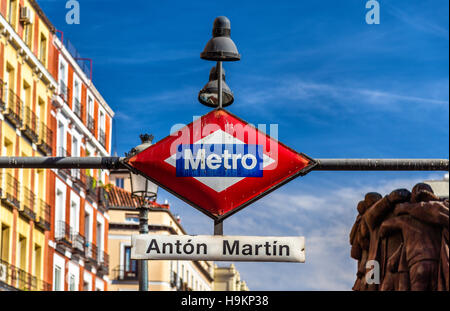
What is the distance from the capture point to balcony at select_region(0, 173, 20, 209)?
1674 inches

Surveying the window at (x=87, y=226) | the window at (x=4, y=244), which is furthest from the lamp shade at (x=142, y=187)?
the window at (x=87, y=226)

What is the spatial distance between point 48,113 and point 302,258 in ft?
144

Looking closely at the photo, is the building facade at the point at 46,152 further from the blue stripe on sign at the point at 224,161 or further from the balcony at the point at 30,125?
the blue stripe on sign at the point at 224,161

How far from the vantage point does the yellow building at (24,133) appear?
43.2 m

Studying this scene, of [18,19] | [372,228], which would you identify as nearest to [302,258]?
[372,228]

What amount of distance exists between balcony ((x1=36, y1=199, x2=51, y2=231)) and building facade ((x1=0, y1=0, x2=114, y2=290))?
4 centimetres

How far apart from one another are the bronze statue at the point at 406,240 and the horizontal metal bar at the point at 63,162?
10.2 m

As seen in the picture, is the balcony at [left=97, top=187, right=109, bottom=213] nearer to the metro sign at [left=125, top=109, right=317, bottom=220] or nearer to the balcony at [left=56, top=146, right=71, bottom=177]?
the balcony at [left=56, top=146, right=71, bottom=177]

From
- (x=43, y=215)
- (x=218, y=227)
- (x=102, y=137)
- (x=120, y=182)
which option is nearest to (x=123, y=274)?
(x=120, y=182)

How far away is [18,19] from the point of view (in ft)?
148

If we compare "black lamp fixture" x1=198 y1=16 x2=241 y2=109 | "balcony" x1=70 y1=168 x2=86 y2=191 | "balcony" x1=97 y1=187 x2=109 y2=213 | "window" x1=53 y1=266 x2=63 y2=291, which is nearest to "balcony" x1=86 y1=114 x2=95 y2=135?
"balcony" x1=70 y1=168 x2=86 y2=191

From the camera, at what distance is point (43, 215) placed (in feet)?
160

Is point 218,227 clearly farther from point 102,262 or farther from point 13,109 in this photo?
point 102,262
